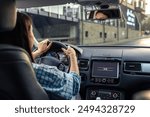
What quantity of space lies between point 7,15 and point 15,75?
39 cm

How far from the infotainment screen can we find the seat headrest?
8.64 ft

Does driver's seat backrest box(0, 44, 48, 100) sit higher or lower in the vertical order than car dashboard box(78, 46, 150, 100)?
higher

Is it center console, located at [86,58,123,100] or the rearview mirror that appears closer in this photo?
the rearview mirror

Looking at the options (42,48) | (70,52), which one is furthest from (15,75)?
(42,48)

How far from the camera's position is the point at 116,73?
17.2 ft

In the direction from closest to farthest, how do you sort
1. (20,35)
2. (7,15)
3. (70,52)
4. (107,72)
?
(7,15) < (20,35) < (70,52) < (107,72)

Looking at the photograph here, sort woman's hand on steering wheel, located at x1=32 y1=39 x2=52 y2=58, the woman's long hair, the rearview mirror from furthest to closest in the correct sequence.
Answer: the rearview mirror → woman's hand on steering wheel, located at x1=32 y1=39 x2=52 y2=58 → the woman's long hair

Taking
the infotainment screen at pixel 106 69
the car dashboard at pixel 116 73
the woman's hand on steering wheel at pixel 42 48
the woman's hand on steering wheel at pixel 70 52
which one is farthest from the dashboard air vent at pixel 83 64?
the woman's hand on steering wheel at pixel 70 52

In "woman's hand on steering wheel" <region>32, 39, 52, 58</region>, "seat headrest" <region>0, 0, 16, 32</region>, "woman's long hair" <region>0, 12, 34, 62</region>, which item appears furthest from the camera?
"woman's hand on steering wheel" <region>32, 39, 52, 58</region>

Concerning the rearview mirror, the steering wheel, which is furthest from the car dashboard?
the steering wheel

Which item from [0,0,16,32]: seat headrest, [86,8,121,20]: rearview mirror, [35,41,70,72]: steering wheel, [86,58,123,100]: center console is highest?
[0,0,16,32]: seat headrest

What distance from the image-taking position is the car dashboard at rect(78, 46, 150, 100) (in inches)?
205

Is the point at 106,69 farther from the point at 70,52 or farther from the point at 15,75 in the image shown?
the point at 15,75

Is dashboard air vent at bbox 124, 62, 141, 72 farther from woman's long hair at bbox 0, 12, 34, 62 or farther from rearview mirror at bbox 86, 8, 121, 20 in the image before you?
woman's long hair at bbox 0, 12, 34, 62
